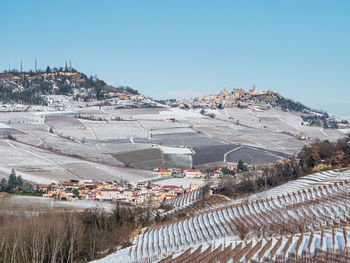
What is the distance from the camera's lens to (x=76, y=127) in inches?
5030

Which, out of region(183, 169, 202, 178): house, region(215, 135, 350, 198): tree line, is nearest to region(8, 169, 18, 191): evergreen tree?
region(215, 135, 350, 198): tree line

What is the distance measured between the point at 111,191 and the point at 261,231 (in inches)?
1510

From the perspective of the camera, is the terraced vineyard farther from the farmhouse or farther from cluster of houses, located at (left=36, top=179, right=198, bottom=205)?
the farmhouse

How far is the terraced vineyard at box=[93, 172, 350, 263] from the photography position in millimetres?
24531

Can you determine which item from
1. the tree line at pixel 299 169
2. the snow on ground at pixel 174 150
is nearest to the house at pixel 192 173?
the snow on ground at pixel 174 150

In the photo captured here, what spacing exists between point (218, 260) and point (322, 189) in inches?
665

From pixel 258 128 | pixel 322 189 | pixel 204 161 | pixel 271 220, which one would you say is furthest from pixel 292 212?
pixel 258 128

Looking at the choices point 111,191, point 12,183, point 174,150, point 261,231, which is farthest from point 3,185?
point 174,150

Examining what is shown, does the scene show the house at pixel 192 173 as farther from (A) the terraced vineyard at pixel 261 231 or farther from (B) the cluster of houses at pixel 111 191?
(A) the terraced vineyard at pixel 261 231

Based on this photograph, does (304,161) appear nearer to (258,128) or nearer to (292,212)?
(292,212)

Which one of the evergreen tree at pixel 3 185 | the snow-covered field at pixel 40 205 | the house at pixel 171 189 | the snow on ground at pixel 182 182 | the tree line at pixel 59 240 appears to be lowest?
the snow on ground at pixel 182 182

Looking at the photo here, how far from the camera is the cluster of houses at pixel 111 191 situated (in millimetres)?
63094

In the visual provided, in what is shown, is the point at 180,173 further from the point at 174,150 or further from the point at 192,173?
the point at 174,150

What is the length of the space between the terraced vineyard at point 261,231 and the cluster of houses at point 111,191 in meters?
23.7
